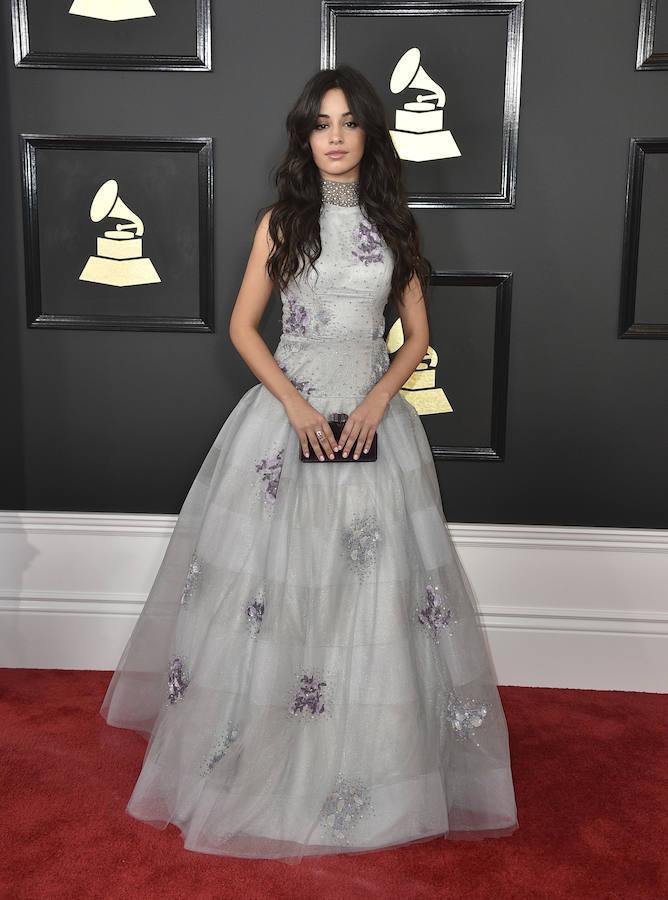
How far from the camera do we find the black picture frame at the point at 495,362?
8.79 feet

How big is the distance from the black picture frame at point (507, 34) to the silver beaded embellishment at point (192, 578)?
1.27m

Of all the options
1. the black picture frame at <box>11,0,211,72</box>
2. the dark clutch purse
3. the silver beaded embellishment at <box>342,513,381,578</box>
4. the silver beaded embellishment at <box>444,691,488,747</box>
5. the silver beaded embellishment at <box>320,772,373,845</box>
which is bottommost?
the silver beaded embellishment at <box>320,772,373,845</box>

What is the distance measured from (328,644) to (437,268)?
4.12 ft

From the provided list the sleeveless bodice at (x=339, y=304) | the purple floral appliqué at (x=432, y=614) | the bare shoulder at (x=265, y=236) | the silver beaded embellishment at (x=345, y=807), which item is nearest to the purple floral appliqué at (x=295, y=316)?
the sleeveless bodice at (x=339, y=304)

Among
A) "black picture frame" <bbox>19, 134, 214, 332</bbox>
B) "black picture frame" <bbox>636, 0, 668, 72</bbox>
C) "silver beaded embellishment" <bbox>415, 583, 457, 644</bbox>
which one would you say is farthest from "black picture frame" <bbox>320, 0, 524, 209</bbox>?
"silver beaded embellishment" <bbox>415, 583, 457, 644</bbox>

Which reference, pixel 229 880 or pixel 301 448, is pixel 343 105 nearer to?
pixel 301 448

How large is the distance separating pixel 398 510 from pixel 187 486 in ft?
3.29

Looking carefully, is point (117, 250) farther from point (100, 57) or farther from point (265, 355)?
point (265, 355)

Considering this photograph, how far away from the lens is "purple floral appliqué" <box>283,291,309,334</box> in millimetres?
2186

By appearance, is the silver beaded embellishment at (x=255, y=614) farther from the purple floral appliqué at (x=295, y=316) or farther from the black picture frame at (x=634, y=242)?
the black picture frame at (x=634, y=242)

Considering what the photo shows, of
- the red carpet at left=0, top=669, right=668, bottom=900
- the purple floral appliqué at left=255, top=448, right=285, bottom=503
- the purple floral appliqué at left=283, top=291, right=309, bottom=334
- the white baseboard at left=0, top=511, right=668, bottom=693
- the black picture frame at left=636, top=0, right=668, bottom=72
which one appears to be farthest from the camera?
the white baseboard at left=0, top=511, right=668, bottom=693

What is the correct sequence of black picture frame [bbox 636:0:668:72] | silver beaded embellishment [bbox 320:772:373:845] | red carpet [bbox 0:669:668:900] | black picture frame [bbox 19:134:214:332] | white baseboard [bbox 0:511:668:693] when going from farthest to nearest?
1. white baseboard [bbox 0:511:668:693]
2. black picture frame [bbox 19:134:214:332]
3. black picture frame [bbox 636:0:668:72]
4. silver beaded embellishment [bbox 320:772:373:845]
5. red carpet [bbox 0:669:668:900]

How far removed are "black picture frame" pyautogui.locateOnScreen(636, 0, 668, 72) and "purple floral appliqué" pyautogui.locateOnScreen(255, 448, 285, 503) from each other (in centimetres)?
161

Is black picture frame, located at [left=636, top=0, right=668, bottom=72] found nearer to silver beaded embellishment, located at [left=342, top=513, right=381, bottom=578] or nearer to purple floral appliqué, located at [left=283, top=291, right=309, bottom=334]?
purple floral appliqué, located at [left=283, top=291, right=309, bottom=334]
